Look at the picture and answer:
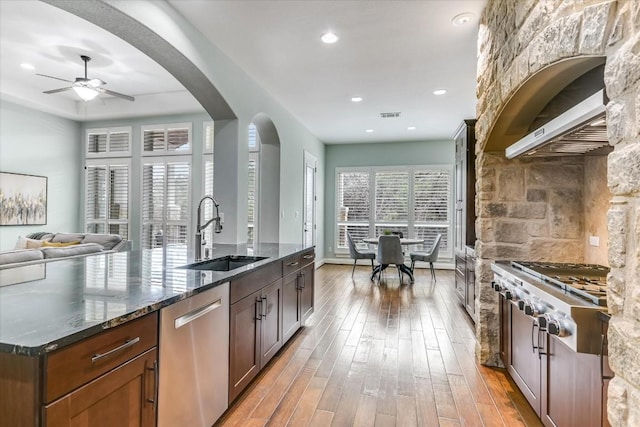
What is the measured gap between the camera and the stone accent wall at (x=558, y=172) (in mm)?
1039

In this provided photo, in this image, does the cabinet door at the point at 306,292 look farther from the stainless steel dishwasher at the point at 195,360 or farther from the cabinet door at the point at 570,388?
the cabinet door at the point at 570,388

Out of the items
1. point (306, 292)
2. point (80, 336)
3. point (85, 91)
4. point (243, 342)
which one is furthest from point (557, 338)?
point (85, 91)

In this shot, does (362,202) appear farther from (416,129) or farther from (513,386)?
(513,386)

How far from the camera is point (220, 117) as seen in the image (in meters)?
3.71

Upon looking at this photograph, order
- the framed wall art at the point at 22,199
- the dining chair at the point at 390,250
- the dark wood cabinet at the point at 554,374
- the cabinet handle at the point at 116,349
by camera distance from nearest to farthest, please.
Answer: the cabinet handle at the point at 116,349 < the dark wood cabinet at the point at 554,374 < the framed wall art at the point at 22,199 < the dining chair at the point at 390,250

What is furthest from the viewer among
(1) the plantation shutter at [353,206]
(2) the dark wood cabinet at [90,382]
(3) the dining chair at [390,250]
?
(1) the plantation shutter at [353,206]

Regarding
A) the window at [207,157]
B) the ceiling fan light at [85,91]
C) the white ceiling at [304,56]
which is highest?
the white ceiling at [304,56]

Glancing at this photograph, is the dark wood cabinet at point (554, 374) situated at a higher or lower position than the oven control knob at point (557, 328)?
lower

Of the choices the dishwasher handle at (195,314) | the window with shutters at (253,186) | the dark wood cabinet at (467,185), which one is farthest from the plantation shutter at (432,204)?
the dishwasher handle at (195,314)

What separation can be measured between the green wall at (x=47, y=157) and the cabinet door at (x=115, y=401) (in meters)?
6.13

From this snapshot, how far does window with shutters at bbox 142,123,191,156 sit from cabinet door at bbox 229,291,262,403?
4769 mm

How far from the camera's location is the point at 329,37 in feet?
10.2

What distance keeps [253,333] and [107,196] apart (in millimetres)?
5854

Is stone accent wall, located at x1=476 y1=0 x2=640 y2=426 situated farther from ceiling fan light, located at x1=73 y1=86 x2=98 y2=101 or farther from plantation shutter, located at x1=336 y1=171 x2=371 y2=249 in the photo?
plantation shutter, located at x1=336 y1=171 x2=371 y2=249
